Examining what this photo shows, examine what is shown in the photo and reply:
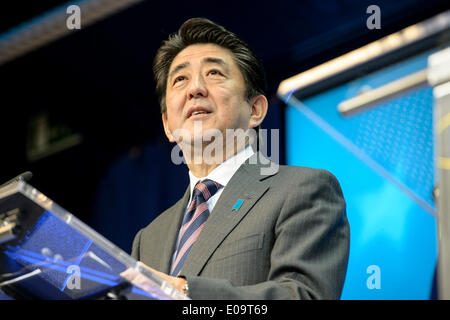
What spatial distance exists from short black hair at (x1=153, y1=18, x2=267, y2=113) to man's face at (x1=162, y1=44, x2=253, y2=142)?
22 mm

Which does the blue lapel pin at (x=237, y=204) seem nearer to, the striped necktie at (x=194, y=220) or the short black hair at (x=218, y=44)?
the striped necktie at (x=194, y=220)

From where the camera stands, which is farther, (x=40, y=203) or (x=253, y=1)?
(x=253, y=1)

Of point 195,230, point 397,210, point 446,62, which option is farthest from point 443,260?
point 397,210

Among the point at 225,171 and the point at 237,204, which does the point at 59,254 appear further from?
the point at 225,171

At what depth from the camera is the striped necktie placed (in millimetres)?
1672

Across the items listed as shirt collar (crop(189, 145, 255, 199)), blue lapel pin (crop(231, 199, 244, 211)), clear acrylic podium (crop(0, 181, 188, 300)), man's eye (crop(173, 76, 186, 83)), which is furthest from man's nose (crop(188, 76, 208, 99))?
clear acrylic podium (crop(0, 181, 188, 300))

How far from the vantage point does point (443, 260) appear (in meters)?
0.80

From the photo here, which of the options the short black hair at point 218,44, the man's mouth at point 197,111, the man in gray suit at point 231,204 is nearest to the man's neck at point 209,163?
the man in gray suit at point 231,204

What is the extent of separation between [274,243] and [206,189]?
36 centimetres

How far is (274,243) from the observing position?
1.55m

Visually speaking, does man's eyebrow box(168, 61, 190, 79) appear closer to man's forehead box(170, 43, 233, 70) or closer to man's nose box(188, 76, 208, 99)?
man's forehead box(170, 43, 233, 70)

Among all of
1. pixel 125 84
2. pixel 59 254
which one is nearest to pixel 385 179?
pixel 125 84
